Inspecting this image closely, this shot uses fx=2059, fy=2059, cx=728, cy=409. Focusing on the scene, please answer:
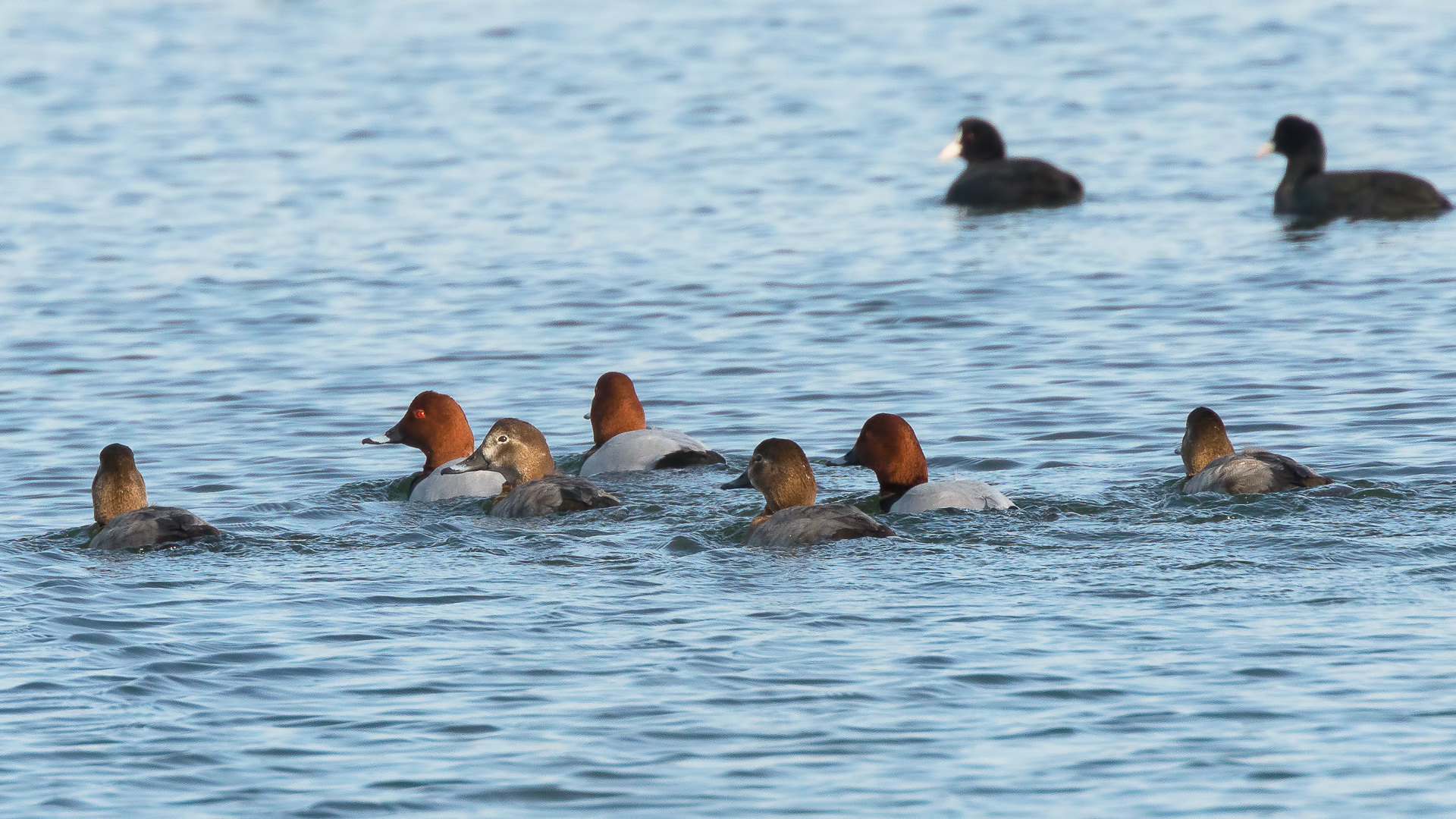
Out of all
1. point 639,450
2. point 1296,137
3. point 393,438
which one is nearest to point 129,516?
point 393,438

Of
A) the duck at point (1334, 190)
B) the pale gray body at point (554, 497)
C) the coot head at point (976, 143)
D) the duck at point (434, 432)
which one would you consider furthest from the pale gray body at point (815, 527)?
the coot head at point (976, 143)

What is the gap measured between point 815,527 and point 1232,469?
2433 millimetres

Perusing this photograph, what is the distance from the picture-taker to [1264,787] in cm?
741

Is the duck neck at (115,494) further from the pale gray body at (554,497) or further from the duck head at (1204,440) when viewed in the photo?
the duck head at (1204,440)

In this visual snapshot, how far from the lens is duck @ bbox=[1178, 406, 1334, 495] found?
1145cm

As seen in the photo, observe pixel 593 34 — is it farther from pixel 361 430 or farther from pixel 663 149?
pixel 361 430

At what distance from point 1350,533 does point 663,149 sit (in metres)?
20.0

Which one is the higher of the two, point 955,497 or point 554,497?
point 554,497

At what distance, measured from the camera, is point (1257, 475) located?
451 inches

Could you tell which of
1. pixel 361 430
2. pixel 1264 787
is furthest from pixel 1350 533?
pixel 361 430

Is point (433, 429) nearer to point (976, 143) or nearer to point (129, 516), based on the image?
point (129, 516)

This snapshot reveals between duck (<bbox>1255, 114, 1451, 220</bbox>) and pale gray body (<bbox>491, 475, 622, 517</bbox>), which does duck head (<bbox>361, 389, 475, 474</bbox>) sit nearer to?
pale gray body (<bbox>491, 475, 622, 517</bbox>)

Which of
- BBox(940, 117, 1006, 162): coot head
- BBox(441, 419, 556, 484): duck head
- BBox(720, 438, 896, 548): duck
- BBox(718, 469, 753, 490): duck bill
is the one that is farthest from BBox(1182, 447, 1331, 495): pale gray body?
BBox(940, 117, 1006, 162): coot head

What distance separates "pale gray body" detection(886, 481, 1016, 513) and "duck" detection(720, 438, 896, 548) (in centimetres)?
40
